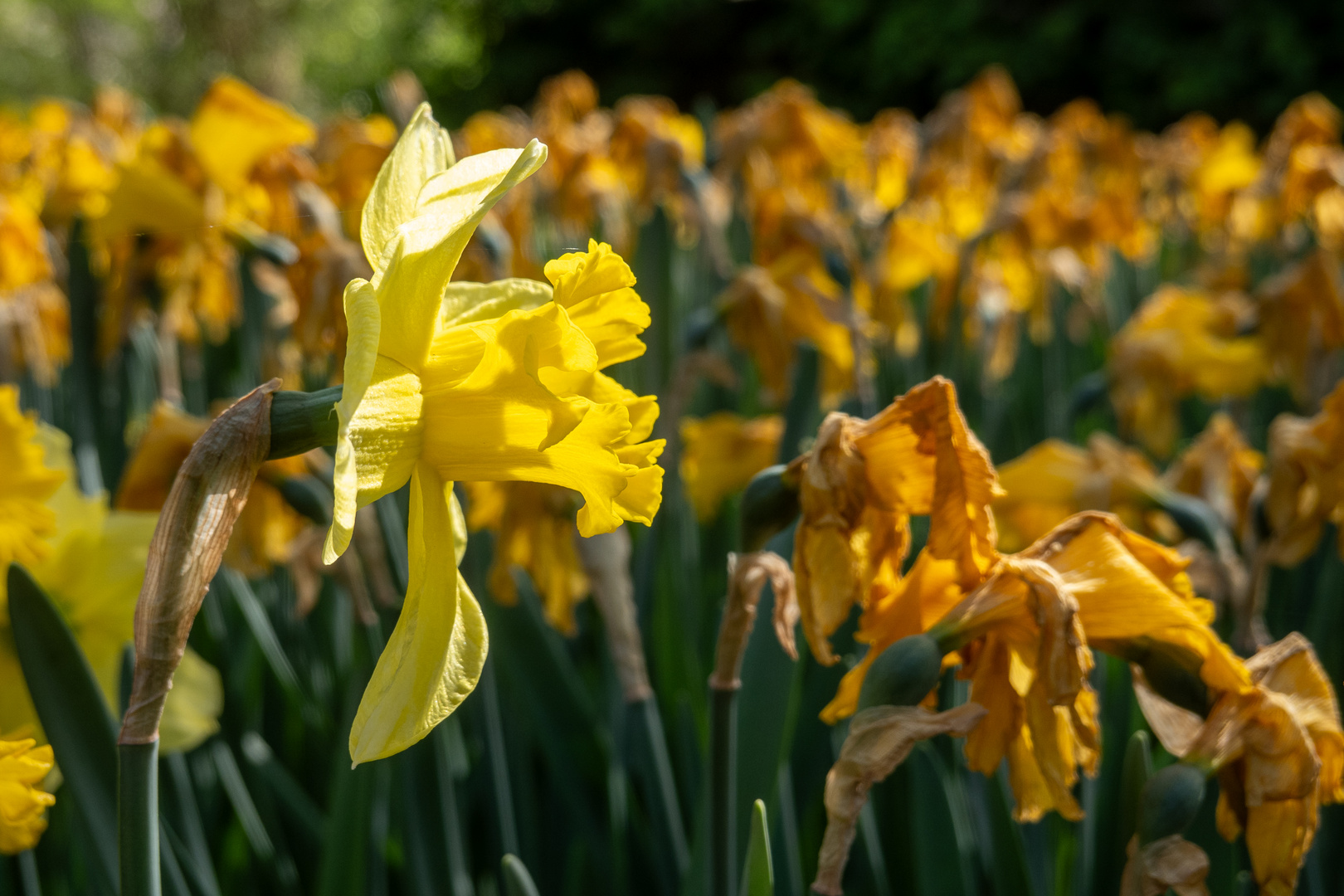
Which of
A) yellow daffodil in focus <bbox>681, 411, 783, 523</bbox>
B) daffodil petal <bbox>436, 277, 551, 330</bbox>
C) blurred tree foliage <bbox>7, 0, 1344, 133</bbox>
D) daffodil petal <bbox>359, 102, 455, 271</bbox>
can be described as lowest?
yellow daffodil in focus <bbox>681, 411, 783, 523</bbox>

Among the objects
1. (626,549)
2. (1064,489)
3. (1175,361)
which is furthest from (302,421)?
(1175,361)

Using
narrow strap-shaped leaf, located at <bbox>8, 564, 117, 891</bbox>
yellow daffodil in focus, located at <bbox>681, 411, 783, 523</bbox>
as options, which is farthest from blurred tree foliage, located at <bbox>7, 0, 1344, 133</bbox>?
narrow strap-shaped leaf, located at <bbox>8, 564, 117, 891</bbox>

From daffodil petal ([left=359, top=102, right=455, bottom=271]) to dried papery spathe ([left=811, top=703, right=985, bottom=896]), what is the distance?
1.25 ft

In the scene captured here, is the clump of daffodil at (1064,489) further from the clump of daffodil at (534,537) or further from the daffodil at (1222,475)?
the clump of daffodil at (534,537)

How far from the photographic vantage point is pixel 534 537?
1241 mm

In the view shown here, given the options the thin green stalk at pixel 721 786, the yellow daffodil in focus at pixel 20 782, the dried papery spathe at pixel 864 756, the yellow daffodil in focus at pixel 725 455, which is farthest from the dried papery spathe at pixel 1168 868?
the yellow daffodil in focus at pixel 725 455

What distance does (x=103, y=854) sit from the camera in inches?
31.7

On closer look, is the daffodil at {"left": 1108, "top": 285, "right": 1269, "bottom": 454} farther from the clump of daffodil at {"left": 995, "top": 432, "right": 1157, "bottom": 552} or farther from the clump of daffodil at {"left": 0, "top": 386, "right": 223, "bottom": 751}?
the clump of daffodil at {"left": 0, "top": 386, "right": 223, "bottom": 751}

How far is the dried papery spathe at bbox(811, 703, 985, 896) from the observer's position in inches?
24.3

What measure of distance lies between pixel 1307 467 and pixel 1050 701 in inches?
25.1

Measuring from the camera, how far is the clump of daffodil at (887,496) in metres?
0.68

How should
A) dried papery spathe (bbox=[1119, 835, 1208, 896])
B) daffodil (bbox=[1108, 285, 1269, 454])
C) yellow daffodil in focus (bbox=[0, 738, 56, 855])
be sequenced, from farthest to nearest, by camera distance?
1. daffodil (bbox=[1108, 285, 1269, 454])
2. dried papery spathe (bbox=[1119, 835, 1208, 896])
3. yellow daffodil in focus (bbox=[0, 738, 56, 855])

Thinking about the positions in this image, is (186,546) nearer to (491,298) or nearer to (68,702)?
(491,298)

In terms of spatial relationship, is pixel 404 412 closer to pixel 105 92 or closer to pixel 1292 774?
pixel 1292 774
